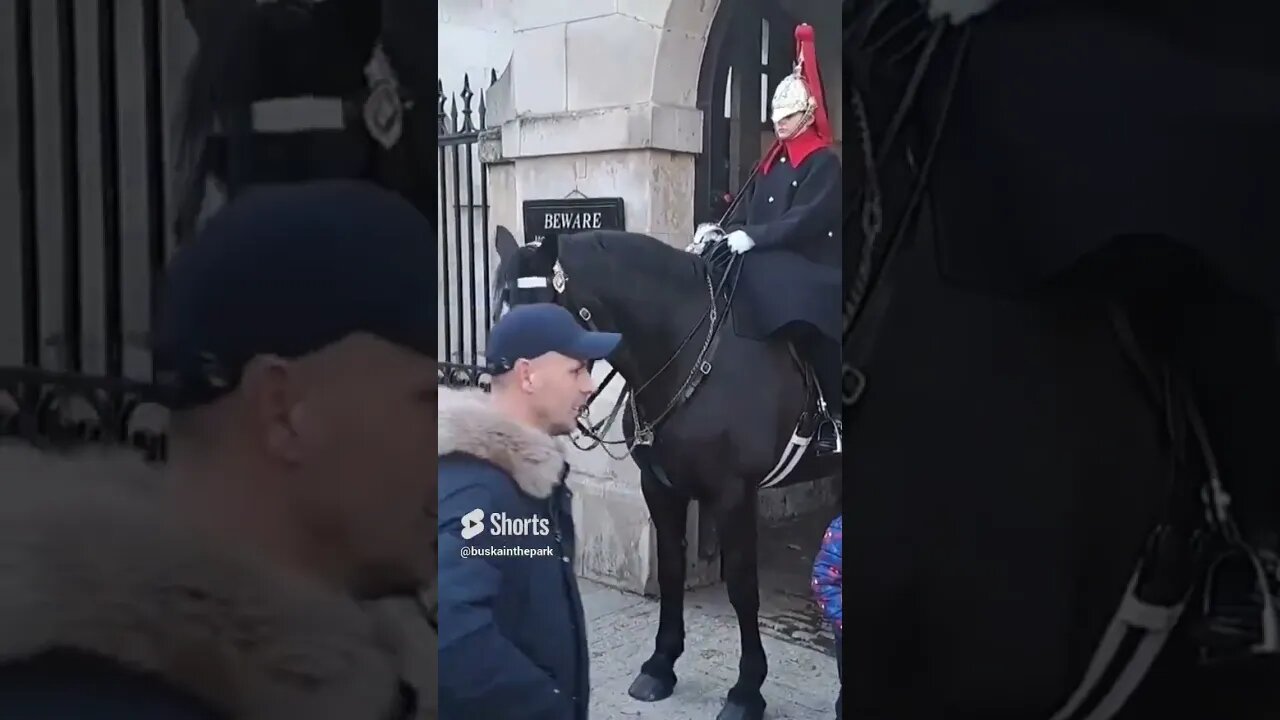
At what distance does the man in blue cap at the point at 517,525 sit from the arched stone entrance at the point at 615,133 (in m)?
0.05

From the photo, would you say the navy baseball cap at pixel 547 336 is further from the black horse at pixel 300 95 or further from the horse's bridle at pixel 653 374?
the black horse at pixel 300 95

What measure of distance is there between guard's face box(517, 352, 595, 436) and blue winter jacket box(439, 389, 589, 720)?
43 mm


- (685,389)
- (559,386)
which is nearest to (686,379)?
(685,389)

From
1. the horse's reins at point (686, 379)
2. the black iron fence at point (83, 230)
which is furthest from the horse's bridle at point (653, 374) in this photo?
the black iron fence at point (83, 230)

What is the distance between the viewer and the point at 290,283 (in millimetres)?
2047

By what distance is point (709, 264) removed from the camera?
199 cm

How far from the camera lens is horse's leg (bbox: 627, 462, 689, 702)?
79.2 inches

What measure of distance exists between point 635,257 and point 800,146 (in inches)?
13.6
